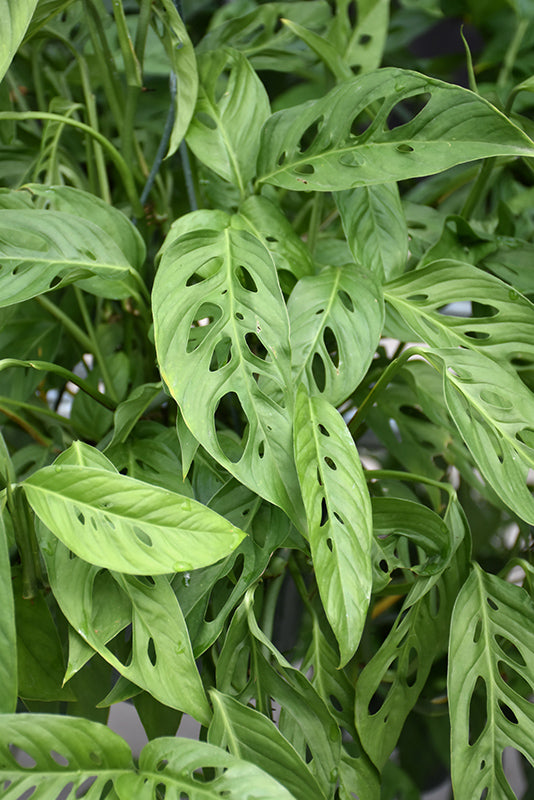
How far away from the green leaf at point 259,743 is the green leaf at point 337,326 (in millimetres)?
250

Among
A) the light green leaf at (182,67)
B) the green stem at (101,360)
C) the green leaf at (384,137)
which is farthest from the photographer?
the green stem at (101,360)

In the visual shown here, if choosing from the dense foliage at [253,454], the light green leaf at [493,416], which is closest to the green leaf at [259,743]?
the dense foliage at [253,454]

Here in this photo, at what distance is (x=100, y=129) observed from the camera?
3.16 feet

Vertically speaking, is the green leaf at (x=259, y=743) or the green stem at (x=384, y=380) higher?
the green stem at (x=384, y=380)

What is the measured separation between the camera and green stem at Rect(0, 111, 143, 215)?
0.65 meters

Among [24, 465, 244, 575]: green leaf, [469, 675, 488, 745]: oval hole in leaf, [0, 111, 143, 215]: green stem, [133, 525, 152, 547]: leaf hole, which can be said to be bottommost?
[469, 675, 488, 745]: oval hole in leaf

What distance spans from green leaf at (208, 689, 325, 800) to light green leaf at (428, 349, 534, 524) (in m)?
0.24

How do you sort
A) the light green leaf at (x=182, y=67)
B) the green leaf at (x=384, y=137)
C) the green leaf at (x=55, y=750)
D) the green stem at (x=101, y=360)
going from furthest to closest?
the green stem at (x=101, y=360)
the light green leaf at (x=182, y=67)
the green leaf at (x=384, y=137)
the green leaf at (x=55, y=750)

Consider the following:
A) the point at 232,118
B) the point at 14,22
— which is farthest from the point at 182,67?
the point at 14,22

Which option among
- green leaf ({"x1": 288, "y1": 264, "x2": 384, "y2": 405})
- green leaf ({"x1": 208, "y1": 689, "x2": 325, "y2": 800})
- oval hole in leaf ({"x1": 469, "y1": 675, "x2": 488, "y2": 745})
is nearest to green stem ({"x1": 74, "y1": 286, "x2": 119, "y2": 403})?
green leaf ({"x1": 288, "y1": 264, "x2": 384, "y2": 405})

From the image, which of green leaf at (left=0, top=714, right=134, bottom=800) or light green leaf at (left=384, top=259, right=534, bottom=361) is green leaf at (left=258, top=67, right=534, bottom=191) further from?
green leaf at (left=0, top=714, right=134, bottom=800)

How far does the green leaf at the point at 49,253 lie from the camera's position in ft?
1.80

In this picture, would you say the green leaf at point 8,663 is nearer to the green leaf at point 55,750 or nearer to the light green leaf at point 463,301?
the green leaf at point 55,750

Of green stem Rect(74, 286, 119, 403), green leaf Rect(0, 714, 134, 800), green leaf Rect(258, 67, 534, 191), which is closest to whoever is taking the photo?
green leaf Rect(0, 714, 134, 800)
